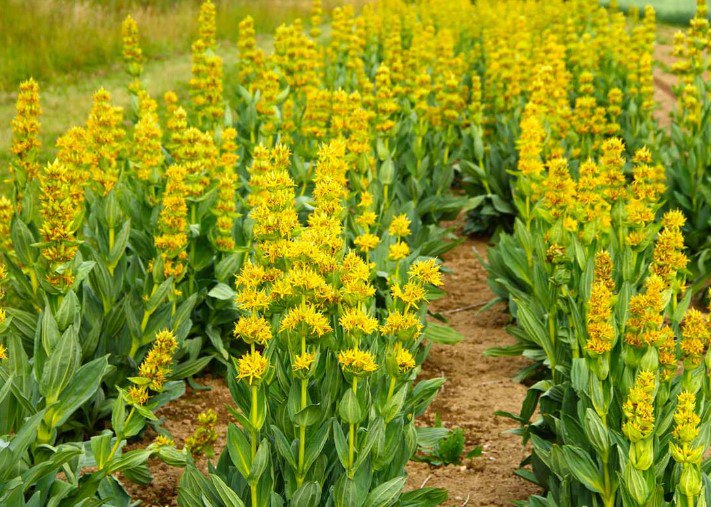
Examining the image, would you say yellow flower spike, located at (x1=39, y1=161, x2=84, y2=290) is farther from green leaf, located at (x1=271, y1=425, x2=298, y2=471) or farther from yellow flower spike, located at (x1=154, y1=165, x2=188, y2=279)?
green leaf, located at (x1=271, y1=425, x2=298, y2=471)

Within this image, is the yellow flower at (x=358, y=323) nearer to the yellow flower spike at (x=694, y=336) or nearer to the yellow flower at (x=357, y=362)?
the yellow flower at (x=357, y=362)

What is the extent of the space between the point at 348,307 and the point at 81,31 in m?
11.1

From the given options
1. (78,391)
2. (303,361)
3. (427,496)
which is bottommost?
(427,496)

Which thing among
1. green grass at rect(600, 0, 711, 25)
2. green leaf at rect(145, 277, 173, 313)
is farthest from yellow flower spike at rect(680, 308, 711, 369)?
green grass at rect(600, 0, 711, 25)

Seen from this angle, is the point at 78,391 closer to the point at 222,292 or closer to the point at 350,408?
the point at 350,408

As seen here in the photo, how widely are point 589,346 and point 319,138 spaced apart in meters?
3.72

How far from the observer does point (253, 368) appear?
3.13 m

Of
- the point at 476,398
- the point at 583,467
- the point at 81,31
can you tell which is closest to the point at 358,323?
the point at 583,467

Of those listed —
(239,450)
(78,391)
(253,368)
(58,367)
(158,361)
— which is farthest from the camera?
(78,391)

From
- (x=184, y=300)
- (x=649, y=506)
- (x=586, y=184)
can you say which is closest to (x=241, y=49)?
(x=184, y=300)

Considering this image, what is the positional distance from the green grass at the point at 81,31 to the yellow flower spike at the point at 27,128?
6654mm

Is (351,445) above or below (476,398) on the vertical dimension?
above

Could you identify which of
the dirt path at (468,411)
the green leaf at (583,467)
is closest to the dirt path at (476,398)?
the dirt path at (468,411)

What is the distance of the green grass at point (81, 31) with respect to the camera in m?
12.1
